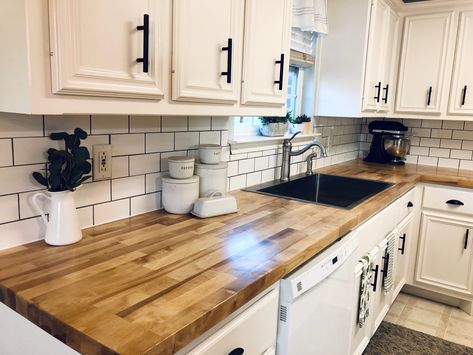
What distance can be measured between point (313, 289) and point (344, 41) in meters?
1.86

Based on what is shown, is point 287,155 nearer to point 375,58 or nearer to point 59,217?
point 375,58

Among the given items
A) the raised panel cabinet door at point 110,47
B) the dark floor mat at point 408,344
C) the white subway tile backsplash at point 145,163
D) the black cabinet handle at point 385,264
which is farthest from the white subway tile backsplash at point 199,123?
the dark floor mat at point 408,344

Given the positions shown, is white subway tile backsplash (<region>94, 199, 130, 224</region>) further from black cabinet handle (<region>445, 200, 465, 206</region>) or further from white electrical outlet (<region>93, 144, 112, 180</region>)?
black cabinet handle (<region>445, 200, 465, 206</region>)

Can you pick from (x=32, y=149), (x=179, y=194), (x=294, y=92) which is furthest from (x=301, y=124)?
(x=32, y=149)

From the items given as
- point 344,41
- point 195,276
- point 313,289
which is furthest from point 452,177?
point 195,276

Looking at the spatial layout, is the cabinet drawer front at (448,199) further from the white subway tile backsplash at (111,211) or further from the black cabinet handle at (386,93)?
the white subway tile backsplash at (111,211)

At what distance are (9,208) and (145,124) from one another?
0.55 meters

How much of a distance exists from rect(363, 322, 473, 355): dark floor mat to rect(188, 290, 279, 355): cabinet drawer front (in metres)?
1.39

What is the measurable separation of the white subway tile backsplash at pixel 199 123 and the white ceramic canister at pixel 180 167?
0.22 m

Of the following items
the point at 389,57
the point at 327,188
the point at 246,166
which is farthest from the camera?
the point at 389,57

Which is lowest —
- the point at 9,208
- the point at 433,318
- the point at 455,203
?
the point at 433,318

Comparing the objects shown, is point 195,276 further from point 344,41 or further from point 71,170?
point 344,41

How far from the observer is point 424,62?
2.96m

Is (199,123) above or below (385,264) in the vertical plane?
above
